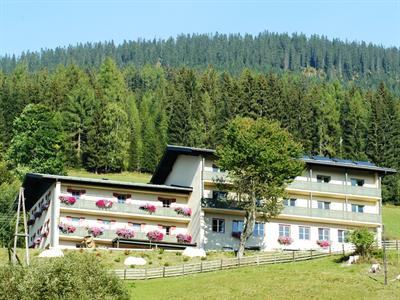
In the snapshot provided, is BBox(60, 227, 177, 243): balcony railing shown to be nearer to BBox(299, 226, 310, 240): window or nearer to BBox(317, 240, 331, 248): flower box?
BBox(299, 226, 310, 240): window

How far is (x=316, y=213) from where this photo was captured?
7469cm

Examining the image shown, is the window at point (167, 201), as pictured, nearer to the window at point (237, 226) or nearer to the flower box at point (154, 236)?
the flower box at point (154, 236)

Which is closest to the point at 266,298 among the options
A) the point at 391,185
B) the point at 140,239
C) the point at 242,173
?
the point at 242,173

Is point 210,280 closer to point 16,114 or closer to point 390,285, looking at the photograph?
point 390,285

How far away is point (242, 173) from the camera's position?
66.9 metres

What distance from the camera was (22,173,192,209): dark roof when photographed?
7175 centimetres

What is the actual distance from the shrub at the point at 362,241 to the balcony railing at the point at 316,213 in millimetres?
13289

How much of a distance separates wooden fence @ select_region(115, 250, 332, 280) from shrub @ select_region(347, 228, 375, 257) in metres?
4.45

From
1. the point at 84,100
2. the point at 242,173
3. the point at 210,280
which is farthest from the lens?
the point at 84,100

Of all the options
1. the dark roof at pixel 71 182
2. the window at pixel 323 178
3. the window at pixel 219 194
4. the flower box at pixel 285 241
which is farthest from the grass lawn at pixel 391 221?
the dark roof at pixel 71 182

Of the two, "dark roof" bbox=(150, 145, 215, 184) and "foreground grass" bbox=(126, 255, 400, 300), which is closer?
"foreground grass" bbox=(126, 255, 400, 300)

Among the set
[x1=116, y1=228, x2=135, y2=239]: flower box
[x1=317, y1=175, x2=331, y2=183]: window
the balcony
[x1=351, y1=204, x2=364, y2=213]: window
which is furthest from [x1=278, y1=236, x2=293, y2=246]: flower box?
[x1=116, y1=228, x2=135, y2=239]: flower box

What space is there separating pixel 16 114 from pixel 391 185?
54996mm

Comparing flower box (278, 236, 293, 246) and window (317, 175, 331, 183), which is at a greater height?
window (317, 175, 331, 183)
